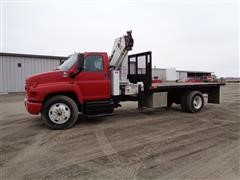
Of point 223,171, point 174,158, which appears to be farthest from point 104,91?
point 223,171

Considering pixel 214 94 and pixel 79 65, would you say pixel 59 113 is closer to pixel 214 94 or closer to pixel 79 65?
pixel 79 65

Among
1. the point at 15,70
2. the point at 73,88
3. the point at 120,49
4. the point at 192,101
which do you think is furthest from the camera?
the point at 15,70

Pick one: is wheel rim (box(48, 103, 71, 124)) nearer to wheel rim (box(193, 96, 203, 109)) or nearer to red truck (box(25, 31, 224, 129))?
red truck (box(25, 31, 224, 129))

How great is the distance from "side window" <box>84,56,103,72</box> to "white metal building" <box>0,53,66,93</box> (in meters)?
14.6

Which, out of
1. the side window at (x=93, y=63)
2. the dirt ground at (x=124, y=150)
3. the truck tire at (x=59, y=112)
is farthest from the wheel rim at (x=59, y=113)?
the side window at (x=93, y=63)

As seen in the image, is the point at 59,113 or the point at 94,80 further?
the point at 94,80

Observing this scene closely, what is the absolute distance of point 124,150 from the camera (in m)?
4.52

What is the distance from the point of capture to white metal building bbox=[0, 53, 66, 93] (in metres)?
21.3

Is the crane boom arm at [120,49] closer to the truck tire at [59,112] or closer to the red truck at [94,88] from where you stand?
the red truck at [94,88]

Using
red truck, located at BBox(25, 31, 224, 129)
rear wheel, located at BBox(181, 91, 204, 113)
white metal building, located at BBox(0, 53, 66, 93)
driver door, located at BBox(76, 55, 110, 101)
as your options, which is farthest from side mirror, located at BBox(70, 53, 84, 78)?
white metal building, located at BBox(0, 53, 66, 93)

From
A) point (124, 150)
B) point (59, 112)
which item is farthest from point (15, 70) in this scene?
point (124, 150)

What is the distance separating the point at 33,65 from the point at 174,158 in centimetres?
2198

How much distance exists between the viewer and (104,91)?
7203mm

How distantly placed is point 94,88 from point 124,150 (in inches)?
117
